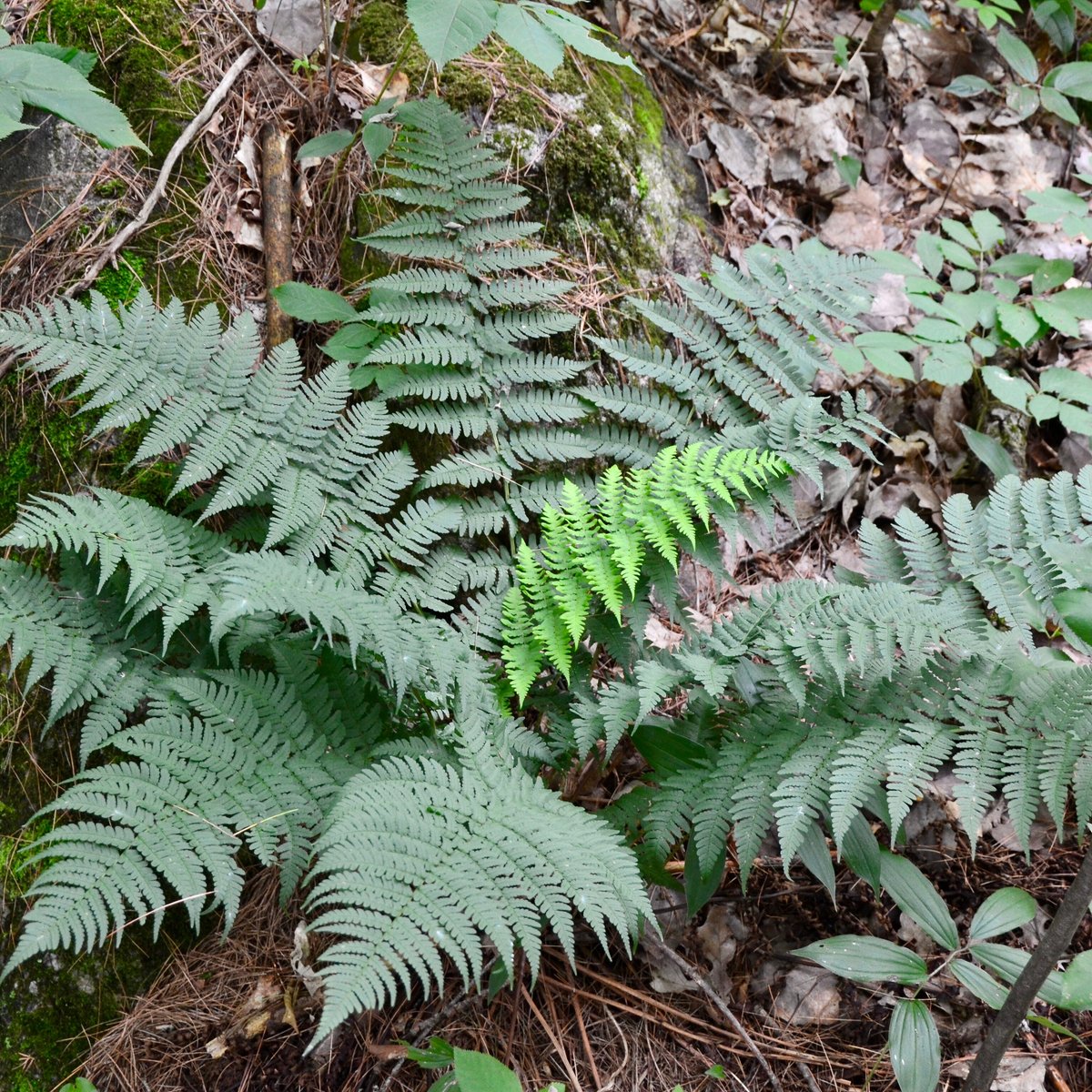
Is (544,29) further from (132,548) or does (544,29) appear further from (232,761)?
(232,761)

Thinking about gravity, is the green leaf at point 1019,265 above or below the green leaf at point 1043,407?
above

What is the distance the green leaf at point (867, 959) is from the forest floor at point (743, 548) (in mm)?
257

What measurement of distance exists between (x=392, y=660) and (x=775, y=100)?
3.31 metres

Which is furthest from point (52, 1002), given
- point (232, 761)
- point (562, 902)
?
point (562, 902)

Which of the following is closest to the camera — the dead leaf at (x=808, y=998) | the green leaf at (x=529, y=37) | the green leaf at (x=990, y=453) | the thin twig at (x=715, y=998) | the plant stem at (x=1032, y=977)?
the plant stem at (x=1032, y=977)

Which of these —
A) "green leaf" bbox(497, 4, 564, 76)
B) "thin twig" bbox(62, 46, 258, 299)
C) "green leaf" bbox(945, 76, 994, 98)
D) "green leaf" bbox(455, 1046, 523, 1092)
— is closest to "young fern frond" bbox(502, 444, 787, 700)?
"green leaf" bbox(455, 1046, 523, 1092)

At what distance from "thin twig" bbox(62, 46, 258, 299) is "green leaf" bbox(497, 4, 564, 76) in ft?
4.71

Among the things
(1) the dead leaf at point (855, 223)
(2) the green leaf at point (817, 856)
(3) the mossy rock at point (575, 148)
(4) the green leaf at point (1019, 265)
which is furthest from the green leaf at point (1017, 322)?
(2) the green leaf at point (817, 856)

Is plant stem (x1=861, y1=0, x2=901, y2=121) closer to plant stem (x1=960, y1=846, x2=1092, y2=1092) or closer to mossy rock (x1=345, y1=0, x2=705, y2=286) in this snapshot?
mossy rock (x1=345, y1=0, x2=705, y2=286)

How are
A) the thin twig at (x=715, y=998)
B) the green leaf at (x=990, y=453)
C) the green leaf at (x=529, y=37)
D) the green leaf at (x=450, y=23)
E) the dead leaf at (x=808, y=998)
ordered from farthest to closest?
the green leaf at (x=990, y=453) → the dead leaf at (x=808, y=998) → the thin twig at (x=715, y=998) → the green leaf at (x=529, y=37) → the green leaf at (x=450, y=23)

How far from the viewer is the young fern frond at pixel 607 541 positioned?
241 cm

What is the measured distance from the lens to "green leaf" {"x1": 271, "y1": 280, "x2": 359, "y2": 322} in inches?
109

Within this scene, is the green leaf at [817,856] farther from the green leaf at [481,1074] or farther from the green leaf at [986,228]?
the green leaf at [986,228]

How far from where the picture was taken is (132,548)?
7.54 feet
